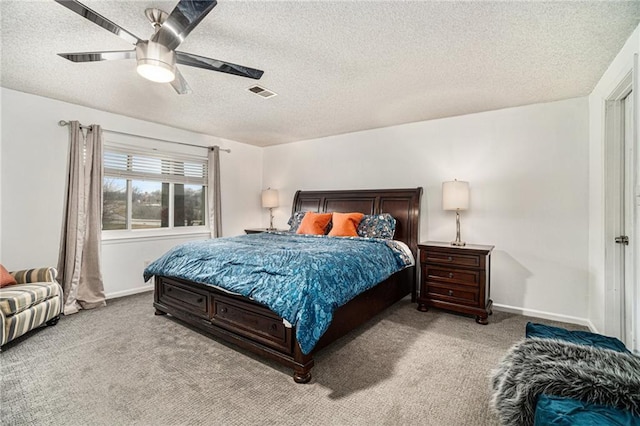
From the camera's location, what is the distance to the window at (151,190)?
13.6 ft

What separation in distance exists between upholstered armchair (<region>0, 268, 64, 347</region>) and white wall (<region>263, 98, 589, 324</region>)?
4258mm

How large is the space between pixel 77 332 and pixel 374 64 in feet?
12.6

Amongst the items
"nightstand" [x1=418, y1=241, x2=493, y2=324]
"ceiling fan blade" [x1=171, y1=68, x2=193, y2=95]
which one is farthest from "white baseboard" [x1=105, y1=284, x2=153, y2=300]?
"nightstand" [x1=418, y1=241, x2=493, y2=324]

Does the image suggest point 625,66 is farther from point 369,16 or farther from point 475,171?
point 369,16

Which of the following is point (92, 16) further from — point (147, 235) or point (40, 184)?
point (147, 235)

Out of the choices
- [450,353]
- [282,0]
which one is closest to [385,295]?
[450,353]

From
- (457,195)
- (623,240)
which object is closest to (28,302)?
(457,195)

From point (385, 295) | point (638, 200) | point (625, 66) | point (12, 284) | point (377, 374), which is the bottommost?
point (377, 374)

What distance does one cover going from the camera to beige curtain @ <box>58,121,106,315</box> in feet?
11.6

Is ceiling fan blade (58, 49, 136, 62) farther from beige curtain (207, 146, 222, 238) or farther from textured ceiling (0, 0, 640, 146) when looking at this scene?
beige curtain (207, 146, 222, 238)

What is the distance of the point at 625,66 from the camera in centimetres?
220

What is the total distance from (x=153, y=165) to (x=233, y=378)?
11.9ft

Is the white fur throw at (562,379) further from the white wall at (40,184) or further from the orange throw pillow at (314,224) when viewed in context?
the white wall at (40,184)

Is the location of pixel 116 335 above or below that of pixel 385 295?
below
